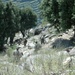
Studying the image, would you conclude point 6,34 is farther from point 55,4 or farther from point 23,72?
point 23,72

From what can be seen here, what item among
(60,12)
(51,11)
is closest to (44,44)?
(51,11)

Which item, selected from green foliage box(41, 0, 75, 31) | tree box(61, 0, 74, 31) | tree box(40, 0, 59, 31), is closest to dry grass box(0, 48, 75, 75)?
green foliage box(41, 0, 75, 31)

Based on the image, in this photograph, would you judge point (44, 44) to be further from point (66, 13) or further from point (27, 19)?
point (27, 19)

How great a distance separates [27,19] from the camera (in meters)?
87.3

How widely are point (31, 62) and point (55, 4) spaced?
31.4m

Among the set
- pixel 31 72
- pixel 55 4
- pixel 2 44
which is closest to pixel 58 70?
pixel 31 72

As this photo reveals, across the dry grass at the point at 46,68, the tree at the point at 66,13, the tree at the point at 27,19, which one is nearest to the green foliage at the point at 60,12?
the tree at the point at 66,13

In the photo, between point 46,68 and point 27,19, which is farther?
point 27,19

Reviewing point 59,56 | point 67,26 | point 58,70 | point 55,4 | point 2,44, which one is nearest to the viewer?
point 58,70

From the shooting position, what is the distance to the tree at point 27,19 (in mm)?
86688

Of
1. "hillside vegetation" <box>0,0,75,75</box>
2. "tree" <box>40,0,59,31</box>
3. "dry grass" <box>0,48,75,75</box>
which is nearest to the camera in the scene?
"dry grass" <box>0,48,75,75</box>

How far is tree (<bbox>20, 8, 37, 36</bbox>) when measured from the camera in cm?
→ 8669

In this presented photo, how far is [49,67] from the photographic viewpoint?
6.96m

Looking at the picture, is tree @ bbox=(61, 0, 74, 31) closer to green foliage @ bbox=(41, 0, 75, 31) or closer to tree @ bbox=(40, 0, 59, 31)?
green foliage @ bbox=(41, 0, 75, 31)
